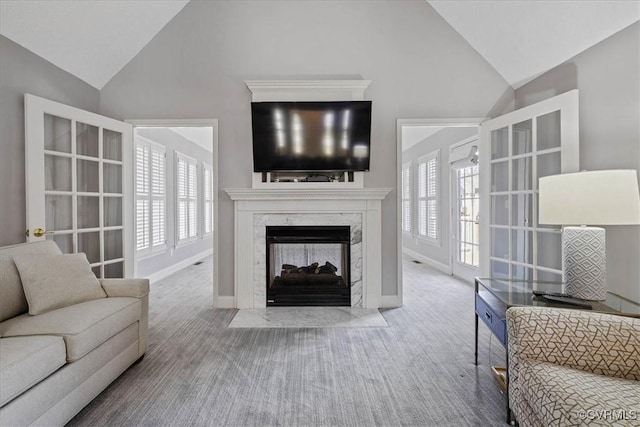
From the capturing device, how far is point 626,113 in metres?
2.16

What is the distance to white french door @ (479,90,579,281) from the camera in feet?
8.45

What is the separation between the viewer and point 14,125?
2.46 meters

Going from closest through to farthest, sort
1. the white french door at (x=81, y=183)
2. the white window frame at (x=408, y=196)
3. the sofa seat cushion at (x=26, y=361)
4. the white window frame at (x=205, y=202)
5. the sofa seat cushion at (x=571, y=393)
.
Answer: the sofa seat cushion at (x=571, y=393), the sofa seat cushion at (x=26, y=361), the white french door at (x=81, y=183), the white window frame at (x=205, y=202), the white window frame at (x=408, y=196)

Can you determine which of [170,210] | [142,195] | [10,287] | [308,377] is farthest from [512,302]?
[170,210]

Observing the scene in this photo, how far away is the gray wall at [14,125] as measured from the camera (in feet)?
7.81

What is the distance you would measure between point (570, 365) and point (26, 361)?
245 cm

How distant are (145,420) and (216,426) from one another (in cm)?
40

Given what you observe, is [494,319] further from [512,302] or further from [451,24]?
[451,24]

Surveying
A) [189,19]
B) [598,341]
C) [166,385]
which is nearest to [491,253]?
[598,341]

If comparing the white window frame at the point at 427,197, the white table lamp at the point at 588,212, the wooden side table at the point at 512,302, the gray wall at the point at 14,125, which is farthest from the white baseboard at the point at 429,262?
the gray wall at the point at 14,125

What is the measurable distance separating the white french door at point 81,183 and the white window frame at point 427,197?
4872 mm

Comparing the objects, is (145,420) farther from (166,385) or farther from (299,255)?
(299,255)

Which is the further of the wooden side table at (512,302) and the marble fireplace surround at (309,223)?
the marble fireplace surround at (309,223)

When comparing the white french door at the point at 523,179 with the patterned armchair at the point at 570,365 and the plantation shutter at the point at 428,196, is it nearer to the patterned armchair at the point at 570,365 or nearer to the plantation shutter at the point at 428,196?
the patterned armchair at the point at 570,365
